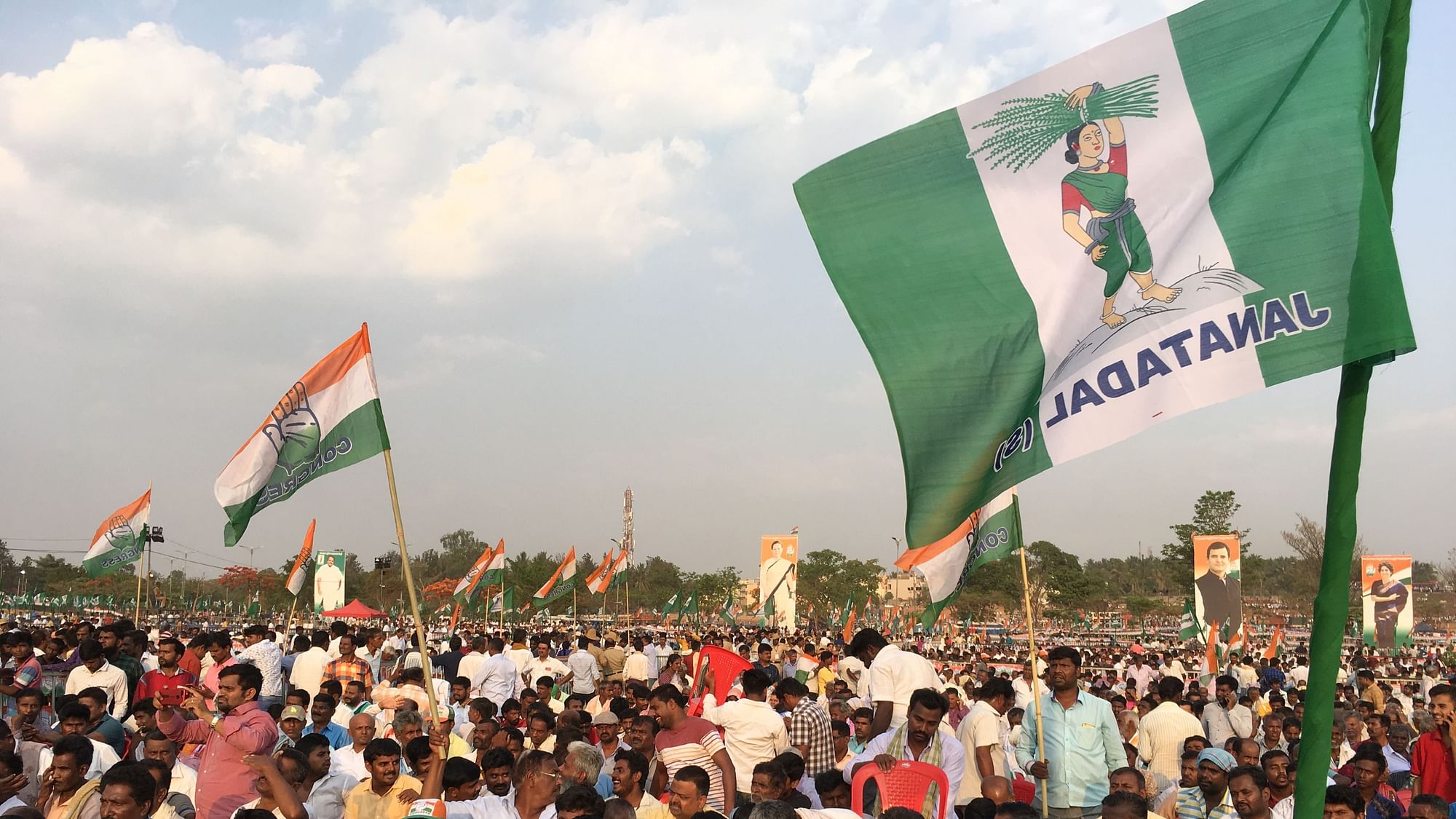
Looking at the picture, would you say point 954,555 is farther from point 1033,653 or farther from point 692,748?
point 1033,653

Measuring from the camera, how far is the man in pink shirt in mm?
6633

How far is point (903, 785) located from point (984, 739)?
174cm

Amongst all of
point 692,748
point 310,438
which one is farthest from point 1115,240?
point 310,438

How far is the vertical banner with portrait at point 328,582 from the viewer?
32.0 meters

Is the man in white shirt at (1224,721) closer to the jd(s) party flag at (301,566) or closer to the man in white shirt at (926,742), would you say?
the man in white shirt at (926,742)

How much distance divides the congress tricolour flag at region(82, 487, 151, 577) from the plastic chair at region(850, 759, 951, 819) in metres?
19.4

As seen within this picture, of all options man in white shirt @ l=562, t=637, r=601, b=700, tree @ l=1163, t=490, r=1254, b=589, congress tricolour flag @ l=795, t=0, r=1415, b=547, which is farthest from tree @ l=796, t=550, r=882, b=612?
congress tricolour flag @ l=795, t=0, r=1415, b=547

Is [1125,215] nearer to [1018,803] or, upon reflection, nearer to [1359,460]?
[1359,460]

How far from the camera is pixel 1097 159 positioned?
12.6ft

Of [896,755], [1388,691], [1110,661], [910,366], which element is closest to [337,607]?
[1110,661]

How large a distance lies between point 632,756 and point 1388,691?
1558 centimetres

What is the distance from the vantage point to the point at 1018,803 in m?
5.82

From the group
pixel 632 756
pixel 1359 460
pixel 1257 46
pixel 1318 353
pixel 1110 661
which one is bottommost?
pixel 1110 661

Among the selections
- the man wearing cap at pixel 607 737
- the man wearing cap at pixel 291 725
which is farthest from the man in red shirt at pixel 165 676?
the man wearing cap at pixel 607 737
